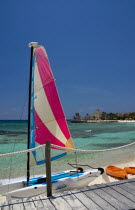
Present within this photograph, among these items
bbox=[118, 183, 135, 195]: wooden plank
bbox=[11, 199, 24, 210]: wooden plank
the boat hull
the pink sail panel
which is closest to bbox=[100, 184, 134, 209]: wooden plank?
bbox=[118, 183, 135, 195]: wooden plank

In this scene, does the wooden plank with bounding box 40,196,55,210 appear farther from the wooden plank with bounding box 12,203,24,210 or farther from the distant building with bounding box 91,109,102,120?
the distant building with bounding box 91,109,102,120

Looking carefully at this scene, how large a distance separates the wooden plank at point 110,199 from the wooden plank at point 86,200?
320 mm

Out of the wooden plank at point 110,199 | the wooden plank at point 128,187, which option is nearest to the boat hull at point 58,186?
the wooden plank at point 110,199

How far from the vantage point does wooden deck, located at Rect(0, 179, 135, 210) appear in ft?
11.8

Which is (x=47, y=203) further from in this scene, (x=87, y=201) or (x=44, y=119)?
(x=44, y=119)

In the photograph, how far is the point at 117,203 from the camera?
370 cm

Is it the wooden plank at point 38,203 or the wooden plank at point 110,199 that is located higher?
the wooden plank at point 110,199

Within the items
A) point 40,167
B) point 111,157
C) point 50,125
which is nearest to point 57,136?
point 50,125

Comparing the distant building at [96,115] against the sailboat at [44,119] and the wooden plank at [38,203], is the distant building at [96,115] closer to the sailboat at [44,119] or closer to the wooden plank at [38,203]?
the sailboat at [44,119]

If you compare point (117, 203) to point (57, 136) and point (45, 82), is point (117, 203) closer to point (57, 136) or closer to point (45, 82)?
point (57, 136)

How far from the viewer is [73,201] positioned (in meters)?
3.79

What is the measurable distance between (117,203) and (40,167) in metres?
8.33

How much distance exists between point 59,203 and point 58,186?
275 centimetres

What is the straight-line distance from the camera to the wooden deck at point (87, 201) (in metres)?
3.59
